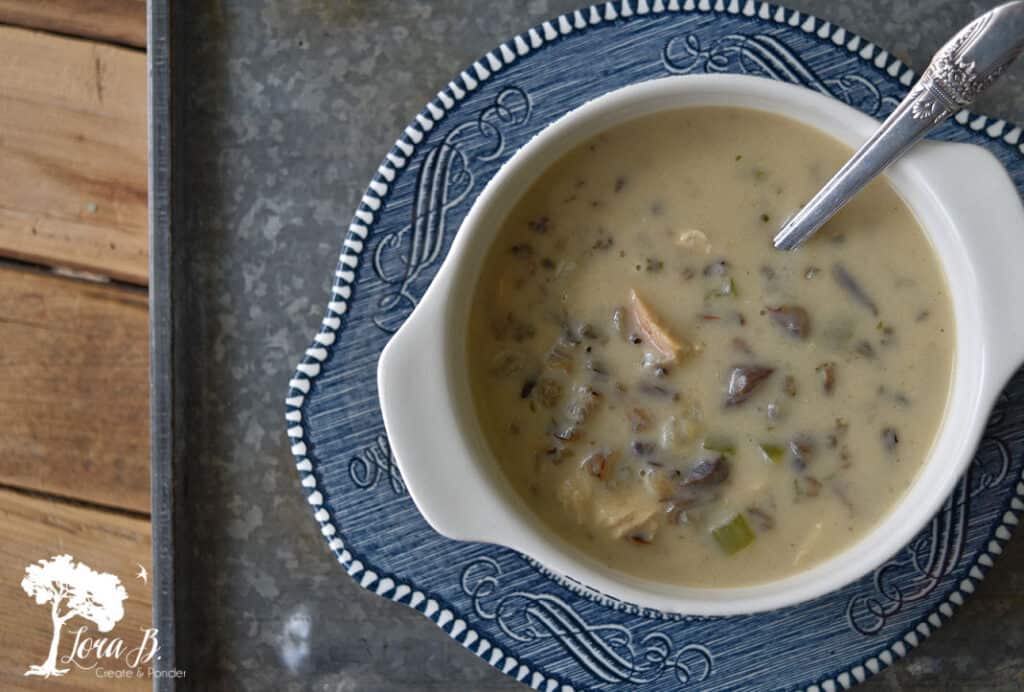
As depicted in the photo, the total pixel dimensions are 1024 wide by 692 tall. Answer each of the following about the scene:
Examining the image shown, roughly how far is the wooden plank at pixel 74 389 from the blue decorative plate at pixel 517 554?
0.42 meters

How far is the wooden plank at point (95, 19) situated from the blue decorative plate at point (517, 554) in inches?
23.6

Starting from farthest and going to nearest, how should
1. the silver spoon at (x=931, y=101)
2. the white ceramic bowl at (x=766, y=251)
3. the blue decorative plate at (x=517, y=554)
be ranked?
the blue decorative plate at (x=517, y=554), the white ceramic bowl at (x=766, y=251), the silver spoon at (x=931, y=101)

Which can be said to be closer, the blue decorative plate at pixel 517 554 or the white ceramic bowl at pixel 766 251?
the white ceramic bowl at pixel 766 251

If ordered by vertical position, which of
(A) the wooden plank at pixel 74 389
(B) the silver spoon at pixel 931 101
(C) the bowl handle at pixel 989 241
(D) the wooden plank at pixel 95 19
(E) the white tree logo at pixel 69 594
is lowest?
(C) the bowl handle at pixel 989 241

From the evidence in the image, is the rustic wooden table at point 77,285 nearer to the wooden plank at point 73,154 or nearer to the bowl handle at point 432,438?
the wooden plank at point 73,154

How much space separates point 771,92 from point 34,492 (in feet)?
4.51

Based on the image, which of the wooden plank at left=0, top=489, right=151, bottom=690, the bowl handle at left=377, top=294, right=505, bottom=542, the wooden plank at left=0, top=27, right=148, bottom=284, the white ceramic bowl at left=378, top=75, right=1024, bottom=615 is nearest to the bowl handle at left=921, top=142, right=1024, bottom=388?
the white ceramic bowl at left=378, top=75, right=1024, bottom=615

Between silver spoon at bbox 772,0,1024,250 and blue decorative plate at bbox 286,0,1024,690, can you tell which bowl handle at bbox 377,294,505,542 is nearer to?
blue decorative plate at bbox 286,0,1024,690

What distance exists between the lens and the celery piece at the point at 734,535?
4.33 ft

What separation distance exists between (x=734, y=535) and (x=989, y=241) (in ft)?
1.60

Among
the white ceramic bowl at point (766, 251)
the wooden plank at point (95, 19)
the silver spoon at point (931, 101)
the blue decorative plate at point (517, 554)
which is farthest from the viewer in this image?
the wooden plank at point (95, 19)

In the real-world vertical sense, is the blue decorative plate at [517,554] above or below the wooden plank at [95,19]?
below

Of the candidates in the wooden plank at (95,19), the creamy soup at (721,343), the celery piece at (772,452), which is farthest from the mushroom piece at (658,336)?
the wooden plank at (95,19)

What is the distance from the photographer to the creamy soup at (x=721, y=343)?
1.30m
